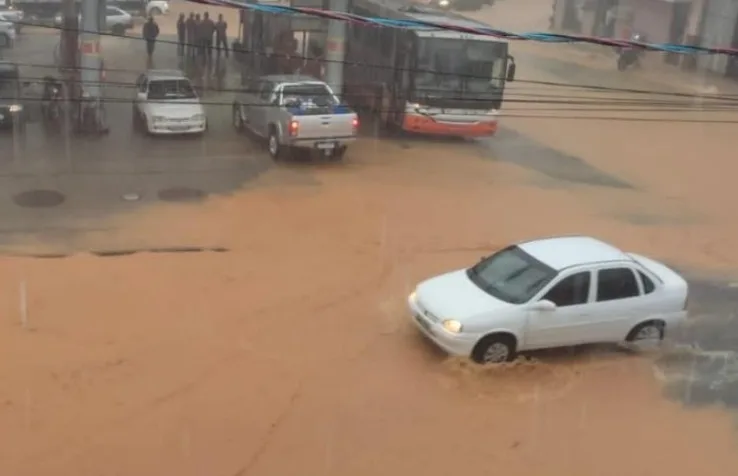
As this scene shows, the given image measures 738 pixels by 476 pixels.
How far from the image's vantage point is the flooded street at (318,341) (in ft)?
32.6

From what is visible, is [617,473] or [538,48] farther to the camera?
[538,48]

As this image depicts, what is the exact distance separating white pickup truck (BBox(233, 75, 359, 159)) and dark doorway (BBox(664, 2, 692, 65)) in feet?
74.1

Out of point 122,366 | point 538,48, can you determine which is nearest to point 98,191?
point 122,366

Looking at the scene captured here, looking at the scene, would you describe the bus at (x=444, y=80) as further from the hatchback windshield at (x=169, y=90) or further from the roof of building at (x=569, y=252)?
the roof of building at (x=569, y=252)

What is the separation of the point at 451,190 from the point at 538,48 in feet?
88.4

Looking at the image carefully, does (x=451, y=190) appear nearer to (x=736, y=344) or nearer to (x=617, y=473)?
(x=736, y=344)

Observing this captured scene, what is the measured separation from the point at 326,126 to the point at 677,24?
81.3 ft

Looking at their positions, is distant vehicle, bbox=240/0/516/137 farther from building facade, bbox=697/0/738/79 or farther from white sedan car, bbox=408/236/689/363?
building facade, bbox=697/0/738/79

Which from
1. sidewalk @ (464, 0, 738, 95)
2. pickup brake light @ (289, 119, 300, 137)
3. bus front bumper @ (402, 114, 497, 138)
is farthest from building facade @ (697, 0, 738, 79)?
pickup brake light @ (289, 119, 300, 137)

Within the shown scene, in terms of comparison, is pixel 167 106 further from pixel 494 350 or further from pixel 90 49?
pixel 494 350

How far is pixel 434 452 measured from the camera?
32.4ft

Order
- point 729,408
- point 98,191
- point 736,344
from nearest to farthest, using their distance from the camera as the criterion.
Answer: point 729,408
point 736,344
point 98,191

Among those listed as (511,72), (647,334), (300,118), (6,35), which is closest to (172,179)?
(300,118)

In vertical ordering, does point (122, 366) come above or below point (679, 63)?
below
